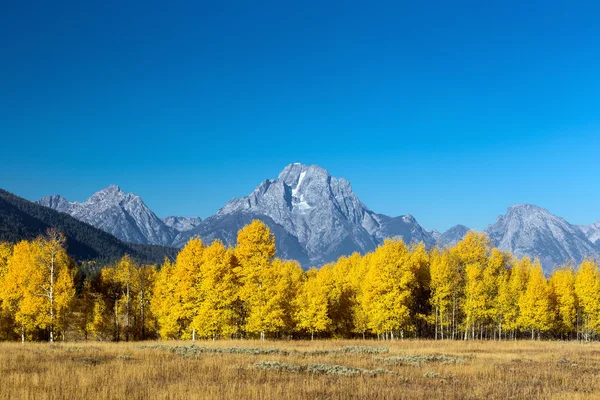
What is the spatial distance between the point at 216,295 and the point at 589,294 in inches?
2215

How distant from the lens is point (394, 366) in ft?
89.8

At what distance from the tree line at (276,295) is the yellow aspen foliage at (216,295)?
0.37ft

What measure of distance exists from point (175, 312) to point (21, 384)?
3670 cm

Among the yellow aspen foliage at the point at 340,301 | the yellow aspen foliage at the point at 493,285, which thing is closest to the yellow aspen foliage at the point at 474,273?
the yellow aspen foliage at the point at 493,285

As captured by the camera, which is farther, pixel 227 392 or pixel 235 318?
pixel 235 318

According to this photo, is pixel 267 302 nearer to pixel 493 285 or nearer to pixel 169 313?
pixel 169 313

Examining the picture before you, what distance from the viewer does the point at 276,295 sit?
160 feet

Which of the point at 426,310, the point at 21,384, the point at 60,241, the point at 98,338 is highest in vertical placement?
the point at 60,241

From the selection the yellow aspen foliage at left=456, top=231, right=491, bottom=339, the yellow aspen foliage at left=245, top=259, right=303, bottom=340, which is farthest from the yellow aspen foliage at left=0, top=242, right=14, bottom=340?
the yellow aspen foliage at left=456, top=231, right=491, bottom=339

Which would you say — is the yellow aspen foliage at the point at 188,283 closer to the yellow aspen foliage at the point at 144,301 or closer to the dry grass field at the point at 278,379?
the yellow aspen foliage at the point at 144,301

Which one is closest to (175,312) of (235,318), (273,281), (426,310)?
(235,318)

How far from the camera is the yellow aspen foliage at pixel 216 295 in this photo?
1959 inches

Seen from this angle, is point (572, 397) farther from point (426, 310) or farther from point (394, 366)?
point (426, 310)

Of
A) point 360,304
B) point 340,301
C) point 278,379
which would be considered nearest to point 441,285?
point 360,304
